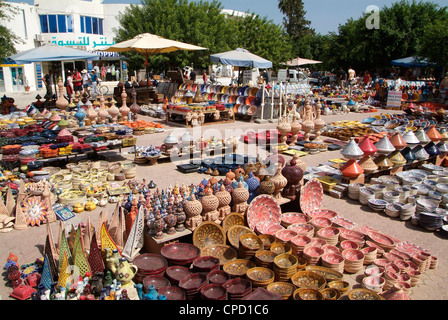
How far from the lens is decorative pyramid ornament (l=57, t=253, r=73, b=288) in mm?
3576

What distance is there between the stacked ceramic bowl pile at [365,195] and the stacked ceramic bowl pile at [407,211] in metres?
0.62

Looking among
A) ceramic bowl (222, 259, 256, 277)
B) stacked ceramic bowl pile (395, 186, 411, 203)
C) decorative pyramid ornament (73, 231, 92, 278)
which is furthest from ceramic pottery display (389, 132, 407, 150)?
decorative pyramid ornament (73, 231, 92, 278)

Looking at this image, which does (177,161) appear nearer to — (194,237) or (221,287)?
(194,237)

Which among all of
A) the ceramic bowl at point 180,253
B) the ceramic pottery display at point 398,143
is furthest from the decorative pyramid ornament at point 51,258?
the ceramic pottery display at point 398,143

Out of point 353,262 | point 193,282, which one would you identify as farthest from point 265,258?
point 353,262

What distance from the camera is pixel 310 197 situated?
5.77 meters

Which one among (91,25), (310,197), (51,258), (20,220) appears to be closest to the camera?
(51,258)

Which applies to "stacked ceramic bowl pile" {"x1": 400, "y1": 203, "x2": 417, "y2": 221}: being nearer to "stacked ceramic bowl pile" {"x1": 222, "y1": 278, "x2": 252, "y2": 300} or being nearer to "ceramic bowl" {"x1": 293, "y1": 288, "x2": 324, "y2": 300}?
"ceramic bowl" {"x1": 293, "y1": 288, "x2": 324, "y2": 300}

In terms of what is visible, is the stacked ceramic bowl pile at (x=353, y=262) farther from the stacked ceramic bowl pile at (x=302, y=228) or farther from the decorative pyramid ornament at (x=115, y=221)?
the decorative pyramid ornament at (x=115, y=221)

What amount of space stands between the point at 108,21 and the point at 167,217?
105ft

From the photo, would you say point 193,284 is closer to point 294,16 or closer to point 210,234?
point 210,234

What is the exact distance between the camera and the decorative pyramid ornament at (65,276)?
3576mm

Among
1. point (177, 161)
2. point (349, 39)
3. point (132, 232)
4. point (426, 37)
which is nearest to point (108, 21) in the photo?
point (349, 39)

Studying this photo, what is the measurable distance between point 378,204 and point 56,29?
94.3ft
